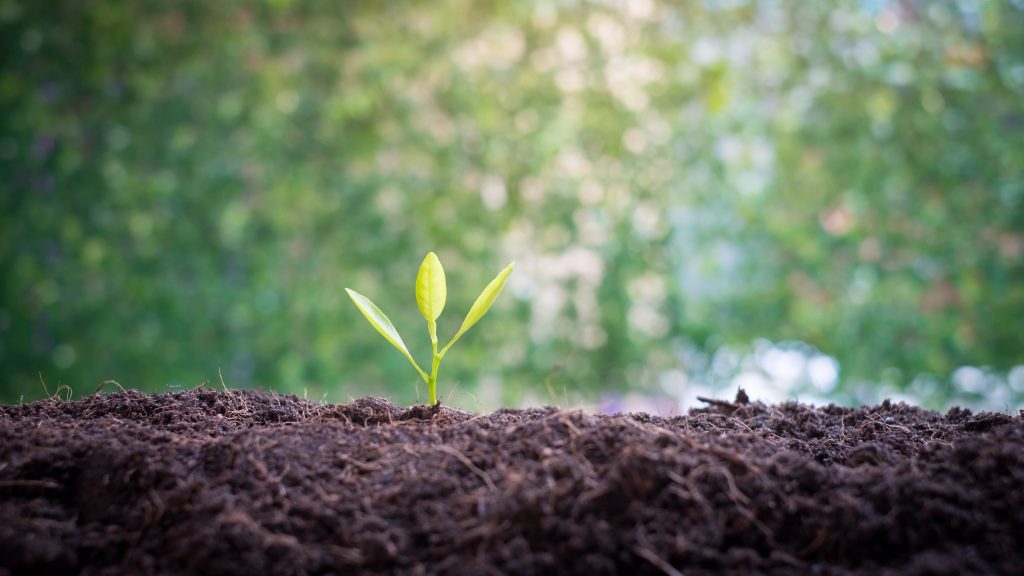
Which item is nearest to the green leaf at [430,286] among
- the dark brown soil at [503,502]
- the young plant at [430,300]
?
the young plant at [430,300]

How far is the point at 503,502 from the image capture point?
2.56ft

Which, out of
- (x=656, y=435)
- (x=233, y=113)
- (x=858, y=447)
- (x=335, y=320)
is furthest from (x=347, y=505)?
(x=233, y=113)

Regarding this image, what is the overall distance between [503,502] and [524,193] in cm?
275

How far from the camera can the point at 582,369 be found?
341 centimetres

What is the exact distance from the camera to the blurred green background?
10.7 feet

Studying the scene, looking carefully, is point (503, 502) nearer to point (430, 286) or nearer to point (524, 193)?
point (430, 286)

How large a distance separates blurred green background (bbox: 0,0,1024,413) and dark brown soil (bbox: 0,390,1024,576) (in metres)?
2.29

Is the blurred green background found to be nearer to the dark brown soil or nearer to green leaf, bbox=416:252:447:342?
green leaf, bbox=416:252:447:342

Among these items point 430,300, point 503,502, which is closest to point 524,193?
point 430,300

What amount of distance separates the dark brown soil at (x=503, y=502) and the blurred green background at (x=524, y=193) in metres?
2.29

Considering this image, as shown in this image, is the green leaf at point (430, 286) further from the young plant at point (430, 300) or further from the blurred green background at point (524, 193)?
the blurred green background at point (524, 193)

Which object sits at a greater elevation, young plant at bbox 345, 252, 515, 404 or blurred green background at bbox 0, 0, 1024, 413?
blurred green background at bbox 0, 0, 1024, 413

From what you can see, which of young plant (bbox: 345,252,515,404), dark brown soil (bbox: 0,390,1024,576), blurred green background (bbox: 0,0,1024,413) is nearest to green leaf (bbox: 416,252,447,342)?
young plant (bbox: 345,252,515,404)

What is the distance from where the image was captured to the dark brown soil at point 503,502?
2.43 ft
